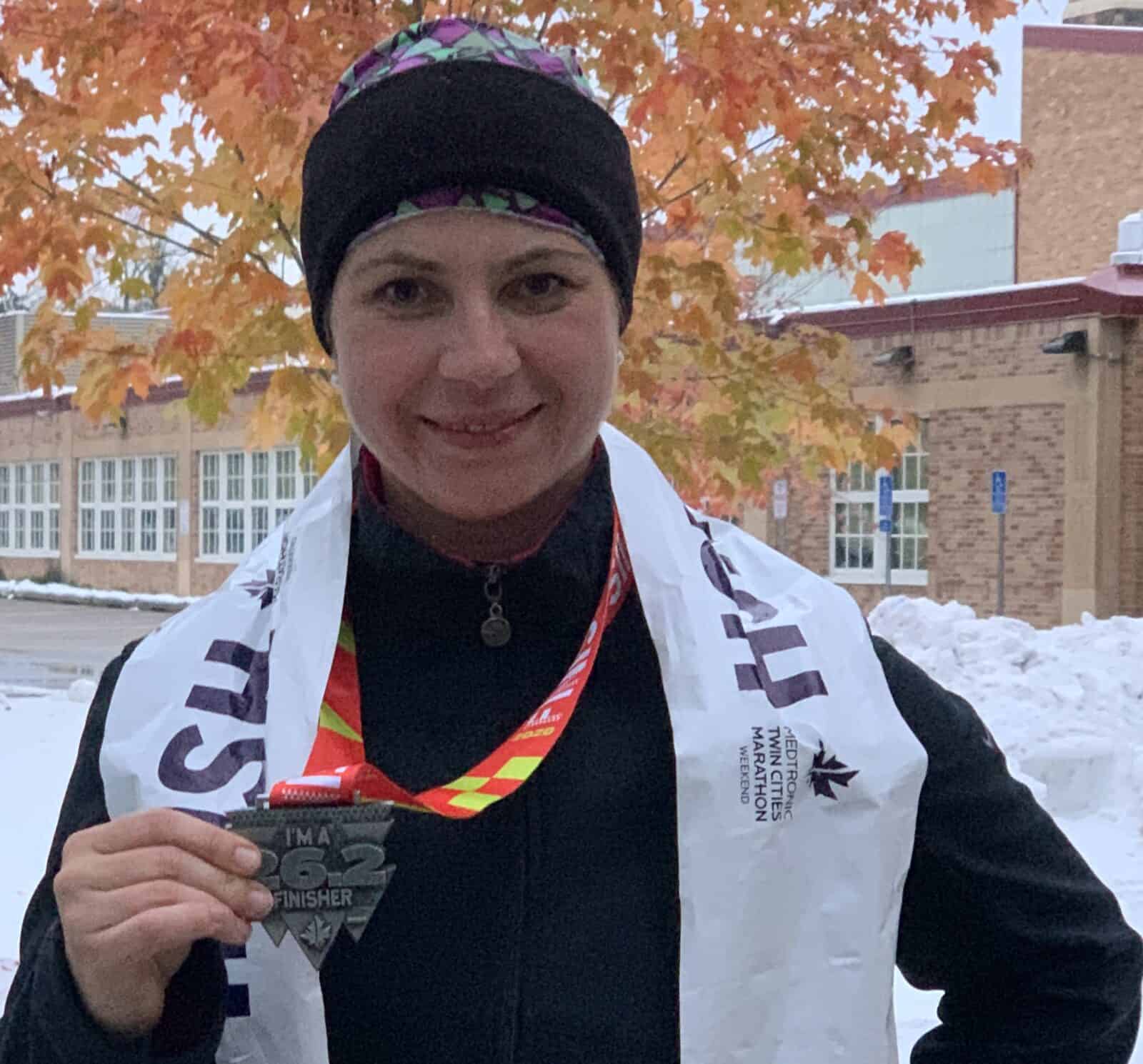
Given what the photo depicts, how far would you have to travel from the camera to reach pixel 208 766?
161 cm

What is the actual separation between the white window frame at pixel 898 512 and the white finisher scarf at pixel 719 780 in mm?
18276

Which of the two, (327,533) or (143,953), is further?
(327,533)

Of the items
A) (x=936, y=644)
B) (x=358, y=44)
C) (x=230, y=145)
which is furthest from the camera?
(x=936, y=644)

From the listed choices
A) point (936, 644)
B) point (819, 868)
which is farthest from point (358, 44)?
point (936, 644)

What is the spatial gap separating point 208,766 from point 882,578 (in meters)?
19.1

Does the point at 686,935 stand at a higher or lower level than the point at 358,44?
lower

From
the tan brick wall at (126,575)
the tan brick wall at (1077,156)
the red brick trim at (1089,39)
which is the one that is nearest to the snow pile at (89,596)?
the tan brick wall at (126,575)

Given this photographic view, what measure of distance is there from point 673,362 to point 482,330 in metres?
4.05

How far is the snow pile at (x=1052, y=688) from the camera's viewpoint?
26.2ft

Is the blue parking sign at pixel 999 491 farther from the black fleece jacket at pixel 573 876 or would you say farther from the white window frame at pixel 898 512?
the black fleece jacket at pixel 573 876

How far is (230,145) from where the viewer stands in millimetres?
4977

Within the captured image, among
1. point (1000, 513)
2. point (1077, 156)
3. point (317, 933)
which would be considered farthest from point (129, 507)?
point (317, 933)

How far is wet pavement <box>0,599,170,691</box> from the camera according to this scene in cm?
1632

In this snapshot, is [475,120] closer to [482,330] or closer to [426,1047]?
[482,330]
